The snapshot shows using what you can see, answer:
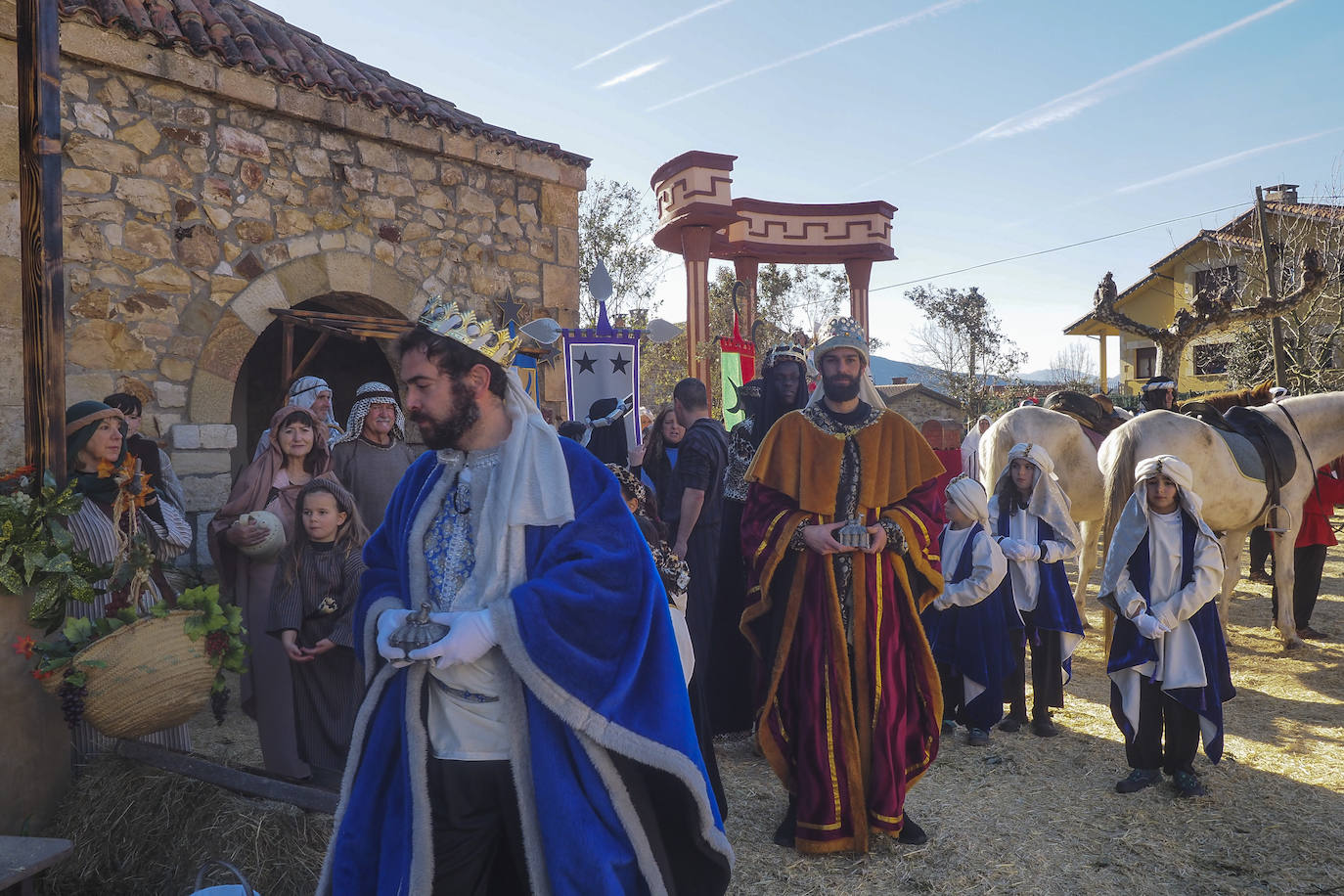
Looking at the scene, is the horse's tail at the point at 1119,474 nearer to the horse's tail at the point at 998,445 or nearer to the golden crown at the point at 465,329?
the horse's tail at the point at 998,445

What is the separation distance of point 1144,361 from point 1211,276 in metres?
5.33

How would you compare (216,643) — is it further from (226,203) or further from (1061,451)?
(1061,451)

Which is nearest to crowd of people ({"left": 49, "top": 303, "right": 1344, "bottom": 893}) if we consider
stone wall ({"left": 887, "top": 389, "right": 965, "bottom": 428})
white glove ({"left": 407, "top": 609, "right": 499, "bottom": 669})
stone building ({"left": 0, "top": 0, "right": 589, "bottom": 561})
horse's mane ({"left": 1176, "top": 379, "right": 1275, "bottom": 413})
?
white glove ({"left": 407, "top": 609, "right": 499, "bottom": 669})

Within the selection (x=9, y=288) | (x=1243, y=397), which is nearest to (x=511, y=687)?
(x=9, y=288)

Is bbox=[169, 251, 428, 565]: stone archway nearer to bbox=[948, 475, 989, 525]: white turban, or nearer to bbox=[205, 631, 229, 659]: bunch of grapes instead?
bbox=[205, 631, 229, 659]: bunch of grapes

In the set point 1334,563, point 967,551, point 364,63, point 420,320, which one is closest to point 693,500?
point 967,551

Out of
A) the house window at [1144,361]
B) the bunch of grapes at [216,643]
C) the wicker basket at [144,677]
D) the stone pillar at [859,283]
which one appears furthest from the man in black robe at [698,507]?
the house window at [1144,361]

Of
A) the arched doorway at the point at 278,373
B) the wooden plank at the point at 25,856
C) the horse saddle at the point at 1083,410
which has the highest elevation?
the arched doorway at the point at 278,373

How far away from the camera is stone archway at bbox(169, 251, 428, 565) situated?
6.61 m

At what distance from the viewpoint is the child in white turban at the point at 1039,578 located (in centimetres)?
515

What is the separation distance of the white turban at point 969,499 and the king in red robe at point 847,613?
1162mm

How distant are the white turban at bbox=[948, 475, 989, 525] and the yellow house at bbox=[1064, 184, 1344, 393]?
13.5 meters

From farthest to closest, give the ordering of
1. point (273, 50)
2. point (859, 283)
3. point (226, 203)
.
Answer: point (859, 283) → point (273, 50) → point (226, 203)

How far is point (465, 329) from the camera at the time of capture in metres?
2.17
